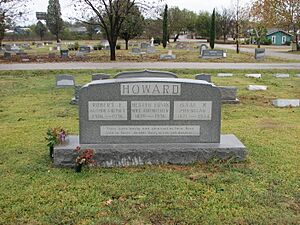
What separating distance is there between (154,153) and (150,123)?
44 cm

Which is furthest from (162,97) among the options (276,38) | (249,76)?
(276,38)

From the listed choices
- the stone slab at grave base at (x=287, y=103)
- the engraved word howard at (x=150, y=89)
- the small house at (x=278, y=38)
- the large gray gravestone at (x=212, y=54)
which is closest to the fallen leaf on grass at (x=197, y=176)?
the engraved word howard at (x=150, y=89)

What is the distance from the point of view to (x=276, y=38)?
73.9m

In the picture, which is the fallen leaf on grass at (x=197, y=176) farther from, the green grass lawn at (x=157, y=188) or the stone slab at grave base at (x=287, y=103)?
the stone slab at grave base at (x=287, y=103)

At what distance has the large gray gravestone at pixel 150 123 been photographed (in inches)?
217

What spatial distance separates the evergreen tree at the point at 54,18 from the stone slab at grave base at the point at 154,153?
69.0 metres

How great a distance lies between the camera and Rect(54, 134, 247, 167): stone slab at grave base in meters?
5.47

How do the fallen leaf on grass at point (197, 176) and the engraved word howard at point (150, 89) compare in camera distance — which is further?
the engraved word howard at point (150, 89)

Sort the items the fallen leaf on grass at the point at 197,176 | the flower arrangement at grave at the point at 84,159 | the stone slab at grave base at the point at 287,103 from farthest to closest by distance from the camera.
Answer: the stone slab at grave base at the point at 287,103
the flower arrangement at grave at the point at 84,159
the fallen leaf on grass at the point at 197,176

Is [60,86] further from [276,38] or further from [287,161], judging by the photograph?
[276,38]

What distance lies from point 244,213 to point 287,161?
1982 mm

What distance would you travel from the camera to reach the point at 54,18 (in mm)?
76625

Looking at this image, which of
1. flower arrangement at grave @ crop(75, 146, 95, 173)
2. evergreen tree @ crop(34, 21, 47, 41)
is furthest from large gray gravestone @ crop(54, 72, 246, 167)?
evergreen tree @ crop(34, 21, 47, 41)

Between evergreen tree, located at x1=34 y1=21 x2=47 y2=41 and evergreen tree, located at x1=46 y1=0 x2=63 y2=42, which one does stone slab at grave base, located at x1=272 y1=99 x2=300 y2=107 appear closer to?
evergreen tree, located at x1=46 y1=0 x2=63 y2=42
